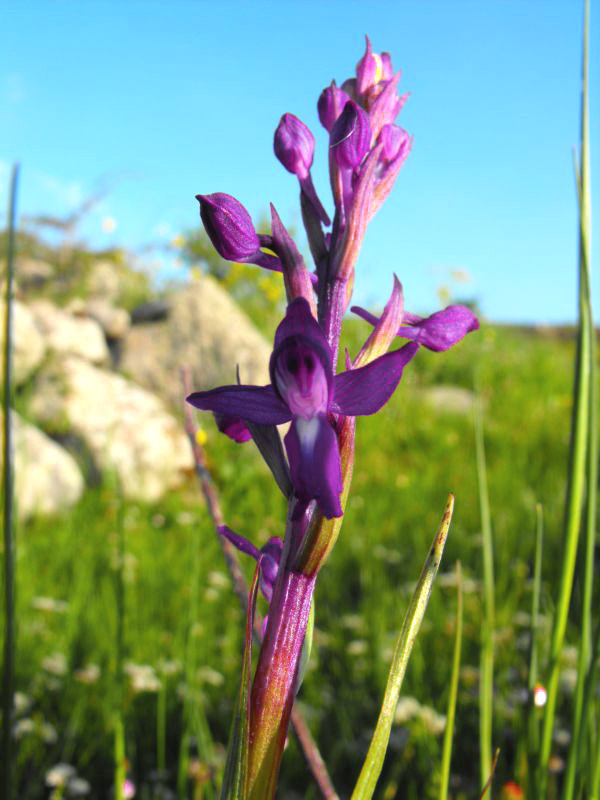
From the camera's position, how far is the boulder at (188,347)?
5.78 metres

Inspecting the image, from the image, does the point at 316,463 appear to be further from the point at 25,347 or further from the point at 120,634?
the point at 25,347

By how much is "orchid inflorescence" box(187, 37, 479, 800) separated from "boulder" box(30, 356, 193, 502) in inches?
153

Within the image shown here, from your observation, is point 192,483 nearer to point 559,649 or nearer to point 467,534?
point 467,534

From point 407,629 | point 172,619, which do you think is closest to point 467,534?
point 172,619

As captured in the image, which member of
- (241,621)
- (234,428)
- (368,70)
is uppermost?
(368,70)

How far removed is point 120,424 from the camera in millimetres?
4602

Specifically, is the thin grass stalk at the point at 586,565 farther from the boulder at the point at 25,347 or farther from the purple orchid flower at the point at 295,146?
the boulder at the point at 25,347

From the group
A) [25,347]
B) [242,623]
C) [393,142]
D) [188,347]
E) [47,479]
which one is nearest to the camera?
[393,142]

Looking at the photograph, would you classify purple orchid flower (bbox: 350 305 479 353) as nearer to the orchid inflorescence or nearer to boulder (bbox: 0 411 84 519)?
the orchid inflorescence

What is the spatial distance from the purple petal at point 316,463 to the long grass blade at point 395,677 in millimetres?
103

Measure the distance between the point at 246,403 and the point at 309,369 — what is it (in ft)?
0.23

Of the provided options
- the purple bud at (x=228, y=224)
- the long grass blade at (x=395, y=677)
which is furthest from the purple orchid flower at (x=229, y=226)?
the long grass blade at (x=395, y=677)

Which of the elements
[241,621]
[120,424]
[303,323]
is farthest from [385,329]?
[120,424]

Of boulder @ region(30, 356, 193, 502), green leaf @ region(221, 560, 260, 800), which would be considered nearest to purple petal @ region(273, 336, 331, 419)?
green leaf @ region(221, 560, 260, 800)
